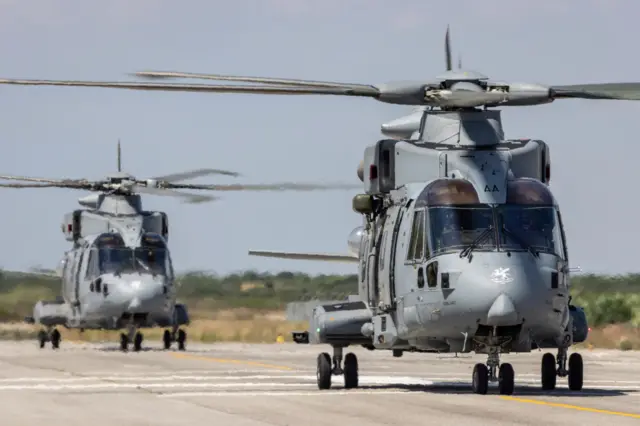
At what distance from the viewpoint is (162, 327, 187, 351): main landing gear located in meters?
43.2

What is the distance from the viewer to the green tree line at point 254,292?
183 feet

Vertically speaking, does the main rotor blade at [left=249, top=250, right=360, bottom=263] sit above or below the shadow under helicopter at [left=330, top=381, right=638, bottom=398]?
above

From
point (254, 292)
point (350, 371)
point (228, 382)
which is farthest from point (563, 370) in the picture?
point (254, 292)

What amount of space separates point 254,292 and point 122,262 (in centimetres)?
2553

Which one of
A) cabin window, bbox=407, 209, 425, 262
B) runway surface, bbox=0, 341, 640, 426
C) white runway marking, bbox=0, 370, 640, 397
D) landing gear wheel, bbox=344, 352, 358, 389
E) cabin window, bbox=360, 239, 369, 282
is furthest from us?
cabin window, bbox=360, 239, 369, 282

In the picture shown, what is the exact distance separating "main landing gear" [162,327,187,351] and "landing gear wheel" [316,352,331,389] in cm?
2123

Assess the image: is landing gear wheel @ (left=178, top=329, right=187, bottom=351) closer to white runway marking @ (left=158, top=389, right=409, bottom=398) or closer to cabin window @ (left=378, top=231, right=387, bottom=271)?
cabin window @ (left=378, top=231, right=387, bottom=271)

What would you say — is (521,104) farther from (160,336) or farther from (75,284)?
(160,336)

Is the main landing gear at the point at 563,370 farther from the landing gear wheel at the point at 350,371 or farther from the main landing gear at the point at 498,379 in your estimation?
the landing gear wheel at the point at 350,371

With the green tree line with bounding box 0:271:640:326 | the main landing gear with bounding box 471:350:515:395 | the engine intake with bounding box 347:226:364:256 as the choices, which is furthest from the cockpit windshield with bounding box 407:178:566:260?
the green tree line with bounding box 0:271:640:326

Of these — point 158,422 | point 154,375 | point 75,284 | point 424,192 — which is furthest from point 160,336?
point 158,422

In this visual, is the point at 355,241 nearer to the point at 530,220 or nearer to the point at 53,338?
the point at 530,220

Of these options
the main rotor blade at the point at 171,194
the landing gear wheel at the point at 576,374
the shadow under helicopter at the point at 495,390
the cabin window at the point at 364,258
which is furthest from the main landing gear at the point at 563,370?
the main rotor blade at the point at 171,194

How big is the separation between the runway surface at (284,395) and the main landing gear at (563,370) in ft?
0.72
